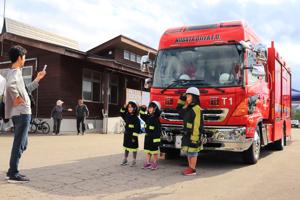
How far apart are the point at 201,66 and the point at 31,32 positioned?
68.0 ft

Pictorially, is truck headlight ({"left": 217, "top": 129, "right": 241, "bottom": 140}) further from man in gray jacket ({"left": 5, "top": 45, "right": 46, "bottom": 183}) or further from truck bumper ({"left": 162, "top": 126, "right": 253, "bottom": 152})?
man in gray jacket ({"left": 5, "top": 45, "right": 46, "bottom": 183})

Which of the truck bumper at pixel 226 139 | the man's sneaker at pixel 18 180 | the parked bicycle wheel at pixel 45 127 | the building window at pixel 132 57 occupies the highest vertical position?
the building window at pixel 132 57

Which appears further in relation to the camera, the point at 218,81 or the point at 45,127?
the point at 45,127

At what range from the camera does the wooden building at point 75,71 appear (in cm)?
1714

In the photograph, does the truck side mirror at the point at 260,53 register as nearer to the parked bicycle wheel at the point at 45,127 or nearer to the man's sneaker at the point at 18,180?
the man's sneaker at the point at 18,180

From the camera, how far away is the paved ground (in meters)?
4.46

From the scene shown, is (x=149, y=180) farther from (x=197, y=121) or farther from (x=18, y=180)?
(x=18, y=180)

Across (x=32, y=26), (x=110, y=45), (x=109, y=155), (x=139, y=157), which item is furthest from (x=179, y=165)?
(x=32, y=26)

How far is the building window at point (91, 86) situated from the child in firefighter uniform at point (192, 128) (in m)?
13.6

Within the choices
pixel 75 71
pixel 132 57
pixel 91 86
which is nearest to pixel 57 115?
pixel 75 71

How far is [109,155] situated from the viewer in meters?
8.62

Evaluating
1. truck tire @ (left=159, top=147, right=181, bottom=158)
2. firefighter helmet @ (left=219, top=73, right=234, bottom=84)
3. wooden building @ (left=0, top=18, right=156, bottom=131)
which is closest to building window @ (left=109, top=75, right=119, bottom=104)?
wooden building @ (left=0, top=18, right=156, bottom=131)

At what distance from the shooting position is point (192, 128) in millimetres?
5922

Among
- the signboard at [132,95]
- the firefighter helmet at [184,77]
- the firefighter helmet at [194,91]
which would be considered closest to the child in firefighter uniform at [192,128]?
the firefighter helmet at [194,91]
